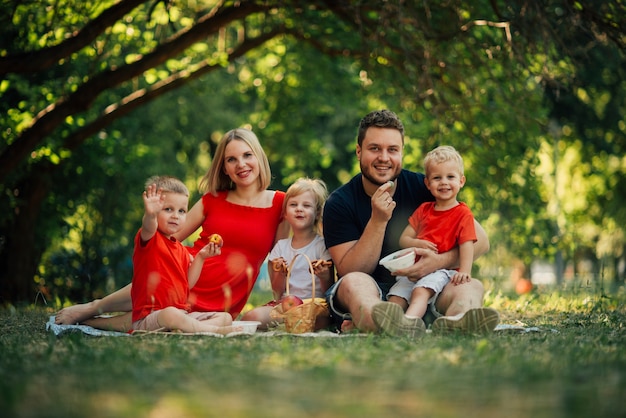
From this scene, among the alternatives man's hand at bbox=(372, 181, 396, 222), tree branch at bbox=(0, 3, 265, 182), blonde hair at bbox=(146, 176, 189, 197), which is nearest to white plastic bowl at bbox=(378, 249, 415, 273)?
man's hand at bbox=(372, 181, 396, 222)

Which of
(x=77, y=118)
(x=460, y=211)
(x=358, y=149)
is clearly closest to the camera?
(x=460, y=211)

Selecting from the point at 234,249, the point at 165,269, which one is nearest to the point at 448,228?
the point at 234,249

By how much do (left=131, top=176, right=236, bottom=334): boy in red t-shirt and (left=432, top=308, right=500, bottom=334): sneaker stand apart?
1.33 m

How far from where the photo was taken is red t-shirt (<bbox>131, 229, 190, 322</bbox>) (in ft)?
17.9

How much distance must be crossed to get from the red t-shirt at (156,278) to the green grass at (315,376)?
606 mm

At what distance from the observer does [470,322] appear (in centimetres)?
A: 483

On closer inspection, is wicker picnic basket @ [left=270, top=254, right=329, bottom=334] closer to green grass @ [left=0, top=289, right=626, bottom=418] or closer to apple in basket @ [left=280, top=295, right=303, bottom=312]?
apple in basket @ [left=280, top=295, right=303, bottom=312]

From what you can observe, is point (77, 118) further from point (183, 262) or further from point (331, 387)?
point (331, 387)

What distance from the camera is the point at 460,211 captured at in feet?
18.0

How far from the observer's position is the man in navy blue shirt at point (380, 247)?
485 centimetres

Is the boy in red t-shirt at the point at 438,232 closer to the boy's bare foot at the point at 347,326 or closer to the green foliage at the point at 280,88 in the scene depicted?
the boy's bare foot at the point at 347,326

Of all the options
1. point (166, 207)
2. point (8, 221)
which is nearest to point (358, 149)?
point (166, 207)

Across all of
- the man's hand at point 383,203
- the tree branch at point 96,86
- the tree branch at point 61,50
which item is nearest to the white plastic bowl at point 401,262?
the man's hand at point 383,203

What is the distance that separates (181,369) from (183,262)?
2.37 meters
